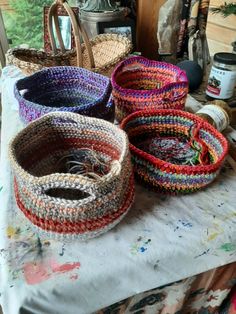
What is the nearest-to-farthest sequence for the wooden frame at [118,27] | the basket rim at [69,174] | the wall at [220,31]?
the basket rim at [69,174]
the wall at [220,31]
the wooden frame at [118,27]

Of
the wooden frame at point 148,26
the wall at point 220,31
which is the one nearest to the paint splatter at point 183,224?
the wall at point 220,31

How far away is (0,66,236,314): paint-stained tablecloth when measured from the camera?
0.37 metres

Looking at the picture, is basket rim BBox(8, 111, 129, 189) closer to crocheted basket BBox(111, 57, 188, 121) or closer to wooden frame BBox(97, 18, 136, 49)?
crocheted basket BBox(111, 57, 188, 121)

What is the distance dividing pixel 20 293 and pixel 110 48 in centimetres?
76

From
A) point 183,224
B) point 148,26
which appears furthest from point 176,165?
point 148,26

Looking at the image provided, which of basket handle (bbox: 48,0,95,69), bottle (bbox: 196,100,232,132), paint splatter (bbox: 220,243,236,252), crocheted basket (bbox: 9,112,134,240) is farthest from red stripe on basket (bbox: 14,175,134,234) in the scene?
basket handle (bbox: 48,0,95,69)

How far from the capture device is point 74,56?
0.88 metres

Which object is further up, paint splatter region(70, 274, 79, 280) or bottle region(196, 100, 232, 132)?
bottle region(196, 100, 232, 132)

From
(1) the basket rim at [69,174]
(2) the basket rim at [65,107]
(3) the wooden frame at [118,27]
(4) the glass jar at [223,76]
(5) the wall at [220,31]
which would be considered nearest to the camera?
(1) the basket rim at [69,174]

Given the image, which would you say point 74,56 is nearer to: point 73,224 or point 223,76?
point 223,76

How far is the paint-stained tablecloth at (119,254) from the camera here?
37 centimetres

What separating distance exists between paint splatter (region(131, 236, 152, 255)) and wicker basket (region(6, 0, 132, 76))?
469 mm

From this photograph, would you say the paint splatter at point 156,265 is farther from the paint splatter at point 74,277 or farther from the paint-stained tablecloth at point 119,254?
the paint splatter at point 74,277

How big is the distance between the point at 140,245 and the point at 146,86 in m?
0.45
